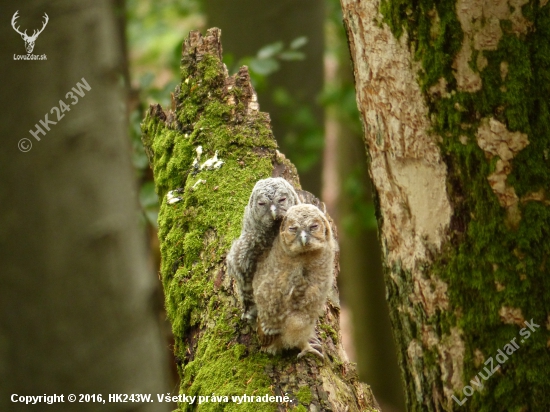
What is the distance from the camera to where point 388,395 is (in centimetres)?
1003

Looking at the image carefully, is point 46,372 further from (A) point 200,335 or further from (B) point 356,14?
(A) point 200,335

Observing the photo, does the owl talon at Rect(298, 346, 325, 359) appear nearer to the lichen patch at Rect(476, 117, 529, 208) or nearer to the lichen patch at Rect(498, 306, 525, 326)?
the lichen patch at Rect(498, 306, 525, 326)

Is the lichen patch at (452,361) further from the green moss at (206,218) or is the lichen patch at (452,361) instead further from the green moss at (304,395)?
the green moss at (206,218)

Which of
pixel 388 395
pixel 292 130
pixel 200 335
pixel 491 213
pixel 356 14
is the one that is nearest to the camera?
pixel 491 213

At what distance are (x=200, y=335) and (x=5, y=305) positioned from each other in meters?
2.88

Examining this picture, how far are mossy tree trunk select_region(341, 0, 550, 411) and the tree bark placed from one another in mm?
1751

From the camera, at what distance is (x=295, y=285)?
11.5 feet

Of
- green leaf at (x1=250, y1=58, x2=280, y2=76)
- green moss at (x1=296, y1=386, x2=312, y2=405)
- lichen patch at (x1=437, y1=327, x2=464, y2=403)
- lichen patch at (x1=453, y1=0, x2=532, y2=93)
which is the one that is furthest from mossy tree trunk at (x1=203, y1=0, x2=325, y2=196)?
lichen patch at (x1=453, y1=0, x2=532, y2=93)

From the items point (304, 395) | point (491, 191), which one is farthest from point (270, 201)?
point (491, 191)

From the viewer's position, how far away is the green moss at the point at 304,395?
3242 mm

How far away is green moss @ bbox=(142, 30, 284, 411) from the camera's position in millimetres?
3562

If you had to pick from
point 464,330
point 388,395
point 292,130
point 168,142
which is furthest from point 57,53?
point 388,395

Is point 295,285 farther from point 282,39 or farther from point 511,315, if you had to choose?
point 282,39

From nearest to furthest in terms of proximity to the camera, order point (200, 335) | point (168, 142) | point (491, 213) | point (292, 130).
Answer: point (491, 213) < point (200, 335) < point (168, 142) < point (292, 130)
